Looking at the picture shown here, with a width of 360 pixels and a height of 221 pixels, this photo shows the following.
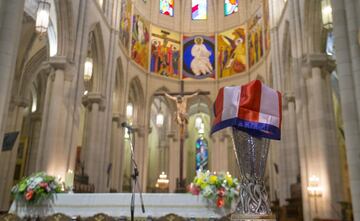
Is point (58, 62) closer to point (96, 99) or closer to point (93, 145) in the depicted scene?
point (96, 99)

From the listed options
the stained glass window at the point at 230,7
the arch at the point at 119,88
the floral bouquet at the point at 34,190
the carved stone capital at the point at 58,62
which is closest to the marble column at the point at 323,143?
the carved stone capital at the point at 58,62

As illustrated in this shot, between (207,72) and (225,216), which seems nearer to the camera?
(225,216)

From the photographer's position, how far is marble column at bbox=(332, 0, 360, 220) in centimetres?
888

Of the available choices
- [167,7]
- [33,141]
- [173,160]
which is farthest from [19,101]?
[167,7]

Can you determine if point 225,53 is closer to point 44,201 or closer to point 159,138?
point 159,138

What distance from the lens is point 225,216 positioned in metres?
6.04

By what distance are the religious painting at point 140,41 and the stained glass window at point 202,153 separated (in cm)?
888

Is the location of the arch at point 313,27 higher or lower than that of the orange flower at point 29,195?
higher

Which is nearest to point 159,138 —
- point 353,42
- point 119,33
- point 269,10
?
point 119,33

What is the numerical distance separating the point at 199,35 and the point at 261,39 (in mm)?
6295

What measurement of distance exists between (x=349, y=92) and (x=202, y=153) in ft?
76.2

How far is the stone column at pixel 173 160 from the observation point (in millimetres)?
26922

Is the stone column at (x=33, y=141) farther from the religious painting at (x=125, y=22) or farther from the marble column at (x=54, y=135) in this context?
the marble column at (x=54, y=135)

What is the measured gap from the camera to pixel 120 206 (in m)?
6.69
